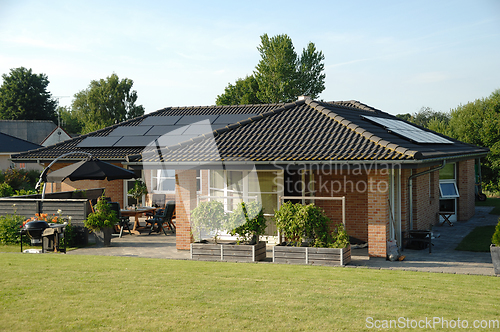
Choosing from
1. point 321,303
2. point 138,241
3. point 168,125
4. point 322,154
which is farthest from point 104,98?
point 321,303

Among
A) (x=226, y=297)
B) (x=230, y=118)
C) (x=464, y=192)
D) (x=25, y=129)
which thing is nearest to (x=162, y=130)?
(x=230, y=118)

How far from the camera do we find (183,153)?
12812 millimetres

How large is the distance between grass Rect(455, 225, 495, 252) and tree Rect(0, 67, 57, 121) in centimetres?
6252

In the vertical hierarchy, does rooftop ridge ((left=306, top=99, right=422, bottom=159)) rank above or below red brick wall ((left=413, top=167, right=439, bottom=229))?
above

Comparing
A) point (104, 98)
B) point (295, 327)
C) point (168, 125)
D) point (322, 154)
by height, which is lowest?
point (295, 327)

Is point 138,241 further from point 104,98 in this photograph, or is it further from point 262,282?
point 104,98

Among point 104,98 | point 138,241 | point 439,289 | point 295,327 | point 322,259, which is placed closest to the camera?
point 295,327

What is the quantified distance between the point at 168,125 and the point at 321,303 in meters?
16.0

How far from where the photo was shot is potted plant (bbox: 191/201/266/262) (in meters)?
11.2

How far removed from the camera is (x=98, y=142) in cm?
2156

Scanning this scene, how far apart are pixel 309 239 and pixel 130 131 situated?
1373cm

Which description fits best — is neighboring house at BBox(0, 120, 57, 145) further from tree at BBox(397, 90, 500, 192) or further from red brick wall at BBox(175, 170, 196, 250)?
red brick wall at BBox(175, 170, 196, 250)

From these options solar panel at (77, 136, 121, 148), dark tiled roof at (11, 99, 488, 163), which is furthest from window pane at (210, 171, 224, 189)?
solar panel at (77, 136, 121, 148)

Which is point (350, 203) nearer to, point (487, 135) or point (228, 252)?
point (228, 252)
